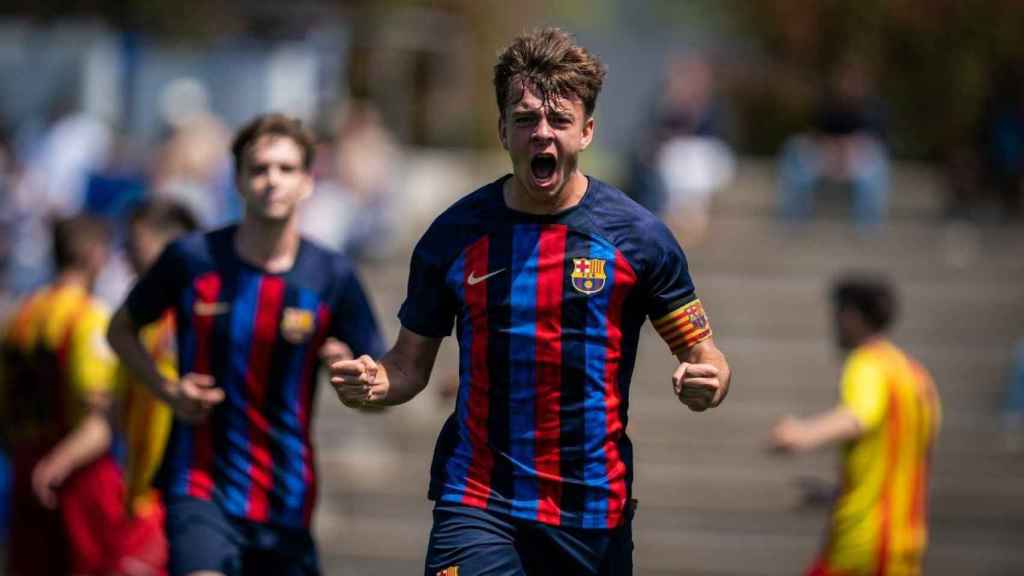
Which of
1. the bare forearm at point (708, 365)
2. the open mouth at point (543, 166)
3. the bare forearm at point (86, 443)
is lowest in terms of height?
the bare forearm at point (86, 443)

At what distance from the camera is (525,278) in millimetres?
5629

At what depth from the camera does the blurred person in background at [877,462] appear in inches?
324

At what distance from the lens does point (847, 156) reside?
61.6 ft

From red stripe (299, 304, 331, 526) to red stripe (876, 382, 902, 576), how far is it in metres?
2.70

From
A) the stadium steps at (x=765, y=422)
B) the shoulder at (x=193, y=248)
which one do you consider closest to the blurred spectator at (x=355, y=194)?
the stadium steps at (x=765, y=422)

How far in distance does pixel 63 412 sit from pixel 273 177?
9.36ft

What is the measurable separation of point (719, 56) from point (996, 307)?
839 cm

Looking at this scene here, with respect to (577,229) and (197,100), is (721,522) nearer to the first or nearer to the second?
(577,229)

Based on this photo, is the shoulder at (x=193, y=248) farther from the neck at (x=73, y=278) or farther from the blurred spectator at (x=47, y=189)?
the blurred spectator at (x=47, y=189)

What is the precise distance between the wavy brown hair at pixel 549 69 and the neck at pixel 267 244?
1.88m

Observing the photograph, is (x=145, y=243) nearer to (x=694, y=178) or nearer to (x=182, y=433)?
(x=182, y=433)

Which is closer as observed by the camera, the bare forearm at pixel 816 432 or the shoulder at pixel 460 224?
the shoulder at pixel 460 224

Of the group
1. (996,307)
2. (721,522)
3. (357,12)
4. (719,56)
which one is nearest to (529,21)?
(357,12)

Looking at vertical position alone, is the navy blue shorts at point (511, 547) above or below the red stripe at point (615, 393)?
below
